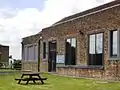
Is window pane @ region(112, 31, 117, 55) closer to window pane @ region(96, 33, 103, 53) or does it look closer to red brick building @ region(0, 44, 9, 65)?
window pane @ region(96, 33, 103, 53)

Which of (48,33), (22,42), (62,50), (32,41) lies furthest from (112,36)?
(22,42)

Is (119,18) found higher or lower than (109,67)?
higher

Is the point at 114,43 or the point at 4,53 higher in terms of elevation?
the point at 4,53

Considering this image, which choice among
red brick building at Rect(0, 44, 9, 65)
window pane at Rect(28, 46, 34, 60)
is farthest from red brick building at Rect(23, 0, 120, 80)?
red brick building at Rect(0, 44, 9, 65)

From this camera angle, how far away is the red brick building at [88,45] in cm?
2694

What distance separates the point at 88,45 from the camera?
3078cm

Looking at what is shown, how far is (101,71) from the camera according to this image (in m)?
28.4

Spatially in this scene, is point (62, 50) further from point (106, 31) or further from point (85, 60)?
point (106, 31)

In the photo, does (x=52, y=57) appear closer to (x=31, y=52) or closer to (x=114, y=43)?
(x=31, y=52)

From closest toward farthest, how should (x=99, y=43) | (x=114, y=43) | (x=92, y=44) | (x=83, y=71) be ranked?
(x=114, y=43), (x=99, y=43), (x=92, y=44), (x=83, y=71)

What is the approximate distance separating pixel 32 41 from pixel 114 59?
24.0m

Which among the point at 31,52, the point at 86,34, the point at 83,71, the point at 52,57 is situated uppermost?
the point at 86,34

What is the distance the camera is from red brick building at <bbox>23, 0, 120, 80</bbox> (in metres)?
26.9

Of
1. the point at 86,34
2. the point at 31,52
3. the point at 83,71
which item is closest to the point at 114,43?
the point at 86,34
